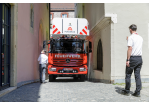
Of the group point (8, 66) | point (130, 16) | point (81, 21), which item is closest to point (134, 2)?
point (130, 16)

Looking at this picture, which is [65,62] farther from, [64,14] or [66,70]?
[64,14]

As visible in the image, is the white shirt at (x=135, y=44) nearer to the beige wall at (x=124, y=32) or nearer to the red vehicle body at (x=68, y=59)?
the beige wall at (x=124, y=32)

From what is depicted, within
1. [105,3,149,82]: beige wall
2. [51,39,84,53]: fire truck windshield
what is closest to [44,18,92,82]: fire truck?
[51,39,84,53]: fire truck windshield

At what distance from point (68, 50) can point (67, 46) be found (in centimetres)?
21

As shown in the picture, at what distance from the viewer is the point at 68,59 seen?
35.4ft

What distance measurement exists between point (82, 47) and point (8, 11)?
4884 mm

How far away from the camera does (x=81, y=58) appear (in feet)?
35.6

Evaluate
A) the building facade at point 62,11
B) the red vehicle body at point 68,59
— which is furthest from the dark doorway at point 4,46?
the building facade at point 62,11

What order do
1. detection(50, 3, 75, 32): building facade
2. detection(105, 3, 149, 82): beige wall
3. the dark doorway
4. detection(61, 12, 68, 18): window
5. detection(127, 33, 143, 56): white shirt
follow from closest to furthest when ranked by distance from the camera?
1. detection(127, 33, 143, 56): white shirt
2. the dark doorway
3. detection(105, 3, 149, 82): beige wall
4. detection(61, 12, 68, 18): window
5. detection(50, 3, 75, 32): building facade

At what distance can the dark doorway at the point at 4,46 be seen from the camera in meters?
6.08

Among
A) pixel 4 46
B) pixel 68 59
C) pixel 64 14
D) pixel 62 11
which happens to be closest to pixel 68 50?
pixel 68 59

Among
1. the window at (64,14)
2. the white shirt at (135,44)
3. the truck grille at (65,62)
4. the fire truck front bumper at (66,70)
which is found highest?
the window at (64,14)

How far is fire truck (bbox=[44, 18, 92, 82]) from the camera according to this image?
10742 millimetres

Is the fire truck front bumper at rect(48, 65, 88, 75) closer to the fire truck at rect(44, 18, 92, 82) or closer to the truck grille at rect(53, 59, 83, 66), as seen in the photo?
the fire truck at rect(44, 18, 92, 82)
